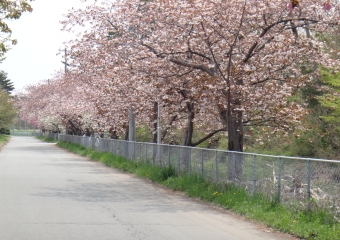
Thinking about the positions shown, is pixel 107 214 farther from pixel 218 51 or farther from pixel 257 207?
pixel 218 51

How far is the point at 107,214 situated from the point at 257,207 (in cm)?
342

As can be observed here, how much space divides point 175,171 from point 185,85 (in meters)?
→ 3.33

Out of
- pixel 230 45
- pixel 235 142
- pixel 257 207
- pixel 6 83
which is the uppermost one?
pixel 6 83

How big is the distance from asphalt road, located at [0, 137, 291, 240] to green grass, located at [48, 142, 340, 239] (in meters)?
0.34

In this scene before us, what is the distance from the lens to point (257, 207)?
1273 centimetres

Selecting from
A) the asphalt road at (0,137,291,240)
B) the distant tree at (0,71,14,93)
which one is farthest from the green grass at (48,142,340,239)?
the distant tree at (0,71,14,93)

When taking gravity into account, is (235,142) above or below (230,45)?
below

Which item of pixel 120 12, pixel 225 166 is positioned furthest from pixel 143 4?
pixel 225 166

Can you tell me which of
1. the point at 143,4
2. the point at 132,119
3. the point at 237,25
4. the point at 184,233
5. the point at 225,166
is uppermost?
the point at 143,4

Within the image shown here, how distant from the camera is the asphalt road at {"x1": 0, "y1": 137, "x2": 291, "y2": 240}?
1046 cm

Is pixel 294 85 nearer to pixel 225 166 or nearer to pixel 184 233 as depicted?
pixel 225 166

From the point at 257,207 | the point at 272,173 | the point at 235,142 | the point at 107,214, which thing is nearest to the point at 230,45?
the point at 235,142

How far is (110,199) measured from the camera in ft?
51.9

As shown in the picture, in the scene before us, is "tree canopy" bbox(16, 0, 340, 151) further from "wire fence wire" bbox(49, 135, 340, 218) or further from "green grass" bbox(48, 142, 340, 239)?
"green grass" bbox(48, 142, 340, 239)
